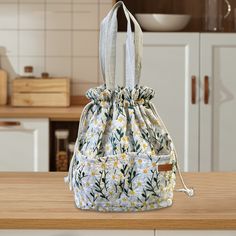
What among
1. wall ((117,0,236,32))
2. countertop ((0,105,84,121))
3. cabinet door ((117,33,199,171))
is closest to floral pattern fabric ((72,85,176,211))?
countertop ((0,105,84,121))

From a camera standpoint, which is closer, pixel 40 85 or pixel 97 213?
pixel 97 213

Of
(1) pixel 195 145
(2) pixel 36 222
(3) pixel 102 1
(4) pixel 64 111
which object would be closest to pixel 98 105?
(2) pixel 36 222

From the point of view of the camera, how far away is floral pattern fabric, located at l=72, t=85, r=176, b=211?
158cm

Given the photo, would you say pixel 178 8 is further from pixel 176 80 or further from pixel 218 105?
pixel 218 105

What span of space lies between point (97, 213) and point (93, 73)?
280 centimetres

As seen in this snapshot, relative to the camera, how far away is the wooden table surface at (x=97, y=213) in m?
1.54

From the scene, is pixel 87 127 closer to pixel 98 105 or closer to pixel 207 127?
pixel 98 105

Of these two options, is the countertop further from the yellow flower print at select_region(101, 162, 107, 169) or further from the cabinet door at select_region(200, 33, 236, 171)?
the yellow flower print at select_region(101, 162, 107, 169)

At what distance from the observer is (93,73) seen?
436cm

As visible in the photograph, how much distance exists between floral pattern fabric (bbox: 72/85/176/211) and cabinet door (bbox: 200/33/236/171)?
2.47 meters

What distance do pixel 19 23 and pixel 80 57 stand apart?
43 cm

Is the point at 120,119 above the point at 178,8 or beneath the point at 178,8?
beneath
